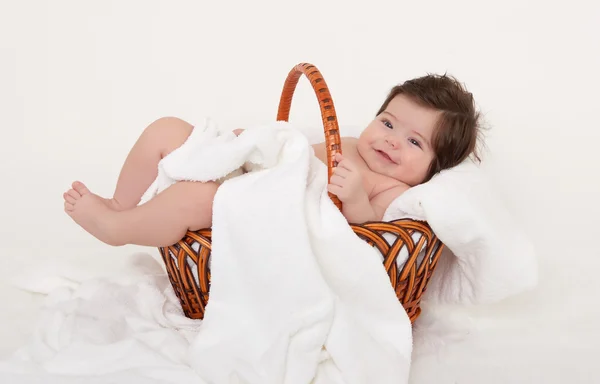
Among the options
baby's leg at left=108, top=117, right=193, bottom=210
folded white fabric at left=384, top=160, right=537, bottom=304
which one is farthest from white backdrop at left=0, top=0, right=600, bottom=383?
folded white fabric at left=384, top=160, right=537, bottom=304

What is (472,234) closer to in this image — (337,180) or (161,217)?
(337,180)

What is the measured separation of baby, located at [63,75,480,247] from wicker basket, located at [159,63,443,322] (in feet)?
0.12

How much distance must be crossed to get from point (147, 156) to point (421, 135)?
656 mm

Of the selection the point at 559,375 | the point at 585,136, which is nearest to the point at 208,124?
the point at 559,375

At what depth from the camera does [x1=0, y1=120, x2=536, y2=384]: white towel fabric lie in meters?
1.25

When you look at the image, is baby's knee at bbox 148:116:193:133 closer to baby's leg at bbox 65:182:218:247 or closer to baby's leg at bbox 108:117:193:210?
baby's leg at bbox 108:117:193:210

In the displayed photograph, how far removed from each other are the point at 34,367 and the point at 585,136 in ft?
6.18

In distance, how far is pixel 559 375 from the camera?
58.4 inches

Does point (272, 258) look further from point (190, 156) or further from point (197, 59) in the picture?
point (197, 59)

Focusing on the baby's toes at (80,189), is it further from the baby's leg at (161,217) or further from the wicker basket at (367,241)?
the wicker basket at (367,241)

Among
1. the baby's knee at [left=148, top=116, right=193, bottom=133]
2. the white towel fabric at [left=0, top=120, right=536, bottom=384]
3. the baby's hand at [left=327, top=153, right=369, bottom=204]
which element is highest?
the baby's knee at [left=148, top=116, right=193, bottom=133]

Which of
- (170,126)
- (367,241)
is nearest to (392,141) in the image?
(367,241)

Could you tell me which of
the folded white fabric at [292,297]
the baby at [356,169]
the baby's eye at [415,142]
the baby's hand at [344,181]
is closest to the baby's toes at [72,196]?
the baby at [356,169]

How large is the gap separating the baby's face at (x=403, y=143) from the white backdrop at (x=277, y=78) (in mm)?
508
